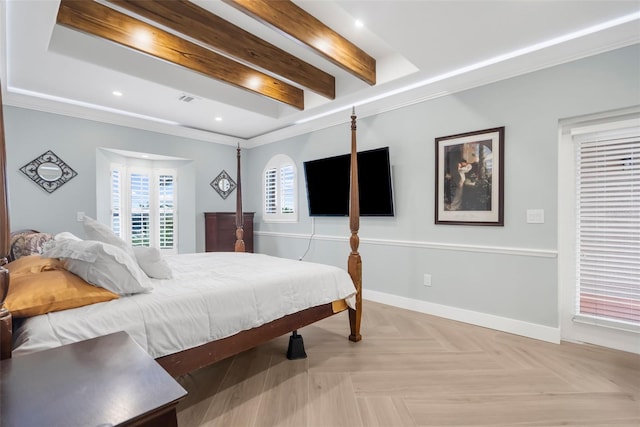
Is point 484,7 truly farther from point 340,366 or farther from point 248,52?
point 340,366

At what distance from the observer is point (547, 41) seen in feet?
8.42

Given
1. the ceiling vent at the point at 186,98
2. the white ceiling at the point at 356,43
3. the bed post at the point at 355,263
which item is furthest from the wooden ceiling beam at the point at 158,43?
the bed post at the point at 355,263

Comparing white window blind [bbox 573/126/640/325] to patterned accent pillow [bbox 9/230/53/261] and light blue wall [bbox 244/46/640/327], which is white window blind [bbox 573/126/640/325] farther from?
patterned accent pillow [bbox 9/230/53/261]

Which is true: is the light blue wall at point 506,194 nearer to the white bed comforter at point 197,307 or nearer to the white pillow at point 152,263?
the white bed comforter at point 197,307

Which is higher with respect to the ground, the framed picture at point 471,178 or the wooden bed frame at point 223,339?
the framed picture at point 471,178

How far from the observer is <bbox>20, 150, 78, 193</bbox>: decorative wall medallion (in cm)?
369

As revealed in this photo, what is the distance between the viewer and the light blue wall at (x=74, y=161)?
3.62 metres

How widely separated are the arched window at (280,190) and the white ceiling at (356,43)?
0.85m

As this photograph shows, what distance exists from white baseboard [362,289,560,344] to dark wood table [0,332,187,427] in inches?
120

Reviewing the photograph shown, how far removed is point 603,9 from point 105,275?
3617 millimetres

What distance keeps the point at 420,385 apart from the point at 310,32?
279 cm

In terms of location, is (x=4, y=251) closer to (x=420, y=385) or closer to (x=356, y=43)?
(x=420, y=385)

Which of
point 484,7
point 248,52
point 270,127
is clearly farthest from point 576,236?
point 270,127

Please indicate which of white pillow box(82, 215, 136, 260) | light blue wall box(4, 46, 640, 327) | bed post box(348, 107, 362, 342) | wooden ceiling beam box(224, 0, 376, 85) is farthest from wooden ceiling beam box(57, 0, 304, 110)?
white pillow box(82, 215, 136, 260)
